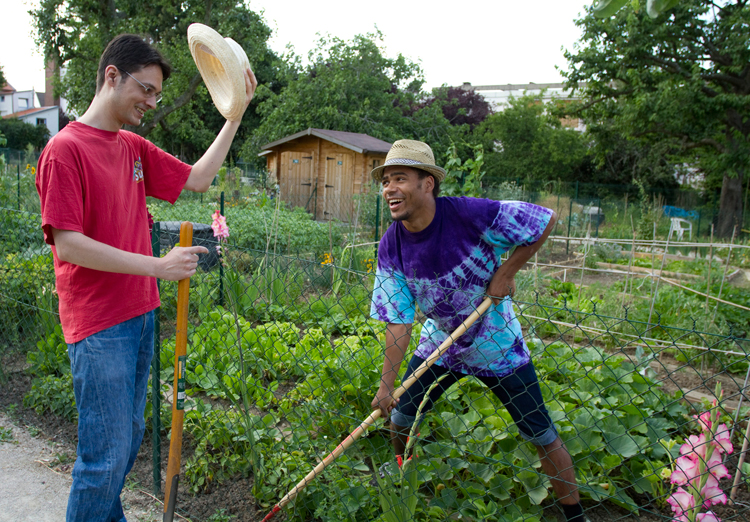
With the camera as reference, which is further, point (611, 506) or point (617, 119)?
point (617, 119)

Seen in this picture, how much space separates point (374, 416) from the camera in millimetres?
2117

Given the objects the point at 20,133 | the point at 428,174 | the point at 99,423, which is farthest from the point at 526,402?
the point at 20,133

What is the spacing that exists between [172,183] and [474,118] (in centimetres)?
3474

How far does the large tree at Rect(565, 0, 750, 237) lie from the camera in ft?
52.1

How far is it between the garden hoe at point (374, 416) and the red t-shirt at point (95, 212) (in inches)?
36.6

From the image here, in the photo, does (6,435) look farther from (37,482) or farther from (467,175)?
(467,175)

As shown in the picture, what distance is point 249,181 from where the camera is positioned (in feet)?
57.0

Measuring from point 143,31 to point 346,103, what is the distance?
873cm

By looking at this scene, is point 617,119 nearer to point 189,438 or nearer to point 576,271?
point 576,271

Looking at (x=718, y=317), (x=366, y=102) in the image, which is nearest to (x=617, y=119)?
(x=366, y=102)


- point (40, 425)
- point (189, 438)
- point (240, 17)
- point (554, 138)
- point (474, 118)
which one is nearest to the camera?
point (189, 438)

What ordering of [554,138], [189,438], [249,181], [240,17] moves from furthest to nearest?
1. [554,138]
2. [240,17]
3. [249,181]
4. [189,438]

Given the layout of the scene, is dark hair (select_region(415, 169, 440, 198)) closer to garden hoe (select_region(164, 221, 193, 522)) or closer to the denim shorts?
the denim shorts

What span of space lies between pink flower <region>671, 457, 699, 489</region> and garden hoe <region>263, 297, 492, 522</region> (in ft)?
2.66
